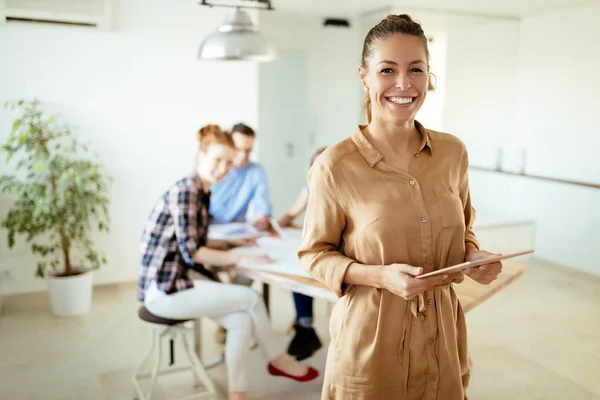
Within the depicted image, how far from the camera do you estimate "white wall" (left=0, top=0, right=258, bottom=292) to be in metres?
4.39

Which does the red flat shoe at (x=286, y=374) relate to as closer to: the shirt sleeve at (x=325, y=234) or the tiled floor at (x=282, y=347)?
the tiled floor at (x=282, y=347)

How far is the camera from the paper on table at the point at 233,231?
3232mm

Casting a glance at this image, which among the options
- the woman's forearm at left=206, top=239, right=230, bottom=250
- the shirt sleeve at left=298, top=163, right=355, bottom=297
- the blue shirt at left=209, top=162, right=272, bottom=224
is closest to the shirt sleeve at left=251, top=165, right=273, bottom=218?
the blue shirt at left=209, top=162, right=272, bottom=224

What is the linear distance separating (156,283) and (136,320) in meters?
1.66

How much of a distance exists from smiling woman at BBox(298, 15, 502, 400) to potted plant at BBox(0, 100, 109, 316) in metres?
3.03

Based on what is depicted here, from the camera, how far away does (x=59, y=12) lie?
4305 millimetres

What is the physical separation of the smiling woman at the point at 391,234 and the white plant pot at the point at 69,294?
320 cm

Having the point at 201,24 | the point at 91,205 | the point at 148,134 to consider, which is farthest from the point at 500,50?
the point at 91,205

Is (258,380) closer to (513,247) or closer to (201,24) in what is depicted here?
(201,24)

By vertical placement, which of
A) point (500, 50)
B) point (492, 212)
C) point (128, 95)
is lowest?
point (492, 212)

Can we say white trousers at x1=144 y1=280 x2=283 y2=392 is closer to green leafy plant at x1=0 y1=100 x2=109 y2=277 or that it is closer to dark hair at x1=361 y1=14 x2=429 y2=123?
dark hair at x1=361 y1=14 x2=429 y2=123

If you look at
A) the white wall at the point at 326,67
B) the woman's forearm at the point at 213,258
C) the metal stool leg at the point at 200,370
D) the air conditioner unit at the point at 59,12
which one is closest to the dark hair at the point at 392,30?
the woman's forearm at the point at 213,258

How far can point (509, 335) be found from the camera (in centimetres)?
381

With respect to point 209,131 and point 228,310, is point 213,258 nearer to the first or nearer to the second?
point 228,310
